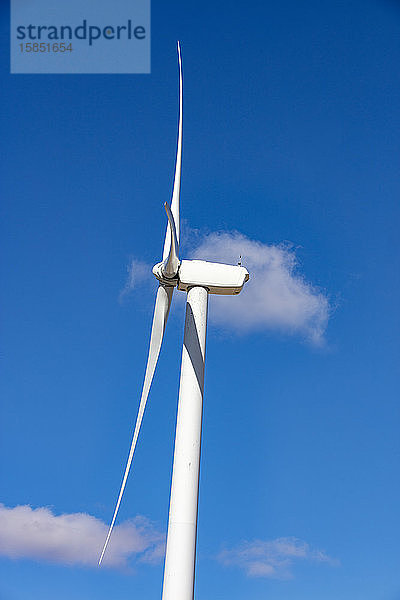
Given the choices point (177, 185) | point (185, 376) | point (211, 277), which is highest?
point (177, 185)

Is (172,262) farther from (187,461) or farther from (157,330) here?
(187,461)

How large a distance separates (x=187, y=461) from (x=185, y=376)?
7.51 ft

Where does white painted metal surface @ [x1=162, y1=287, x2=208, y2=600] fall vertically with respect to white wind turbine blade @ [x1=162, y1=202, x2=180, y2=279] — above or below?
below

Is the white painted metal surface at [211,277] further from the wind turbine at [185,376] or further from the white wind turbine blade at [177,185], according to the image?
A: the white wind turbine blade at [177,185]

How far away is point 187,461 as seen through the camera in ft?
53.8

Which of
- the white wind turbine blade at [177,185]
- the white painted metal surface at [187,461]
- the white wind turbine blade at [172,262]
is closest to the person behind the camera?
the white painted metal surface at [187,461]

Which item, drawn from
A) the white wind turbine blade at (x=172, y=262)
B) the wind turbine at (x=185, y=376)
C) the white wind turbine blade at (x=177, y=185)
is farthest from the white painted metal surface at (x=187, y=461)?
the white wind turbine blade at (x=177, y=185)

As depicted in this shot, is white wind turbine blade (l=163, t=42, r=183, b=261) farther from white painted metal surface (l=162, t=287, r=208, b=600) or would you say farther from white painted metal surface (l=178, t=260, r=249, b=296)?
white painted metal surface (l=162, t=287, r=208, b=600)

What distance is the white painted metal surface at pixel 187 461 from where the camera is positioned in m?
15.4

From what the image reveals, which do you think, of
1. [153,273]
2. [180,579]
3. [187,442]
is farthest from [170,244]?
[180,579]

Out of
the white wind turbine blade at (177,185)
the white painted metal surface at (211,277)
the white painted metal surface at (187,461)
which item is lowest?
the white painted metal surface at (187,461)

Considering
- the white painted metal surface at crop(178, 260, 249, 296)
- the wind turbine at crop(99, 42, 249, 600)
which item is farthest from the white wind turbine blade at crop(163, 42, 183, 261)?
the white painted metal surface at crop(178, 260, 249, 296)

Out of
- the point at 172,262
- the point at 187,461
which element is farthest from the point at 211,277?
the point at 187,461

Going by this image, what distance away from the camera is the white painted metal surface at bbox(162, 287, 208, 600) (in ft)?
50.5
